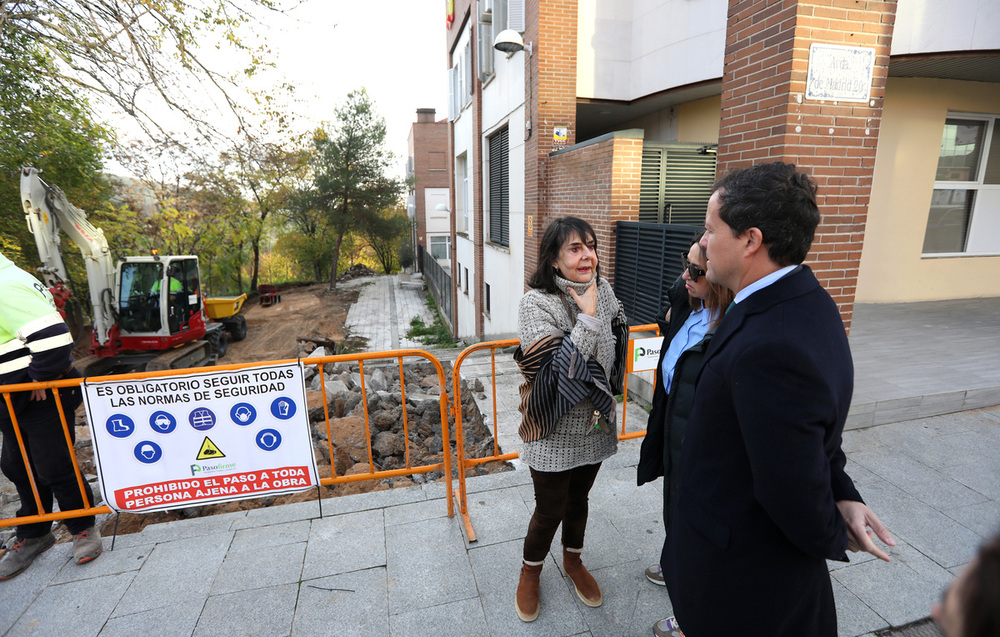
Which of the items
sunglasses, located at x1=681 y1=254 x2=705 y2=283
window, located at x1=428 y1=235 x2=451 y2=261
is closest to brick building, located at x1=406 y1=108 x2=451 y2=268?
window, located at x1=428 y1=235 x2=451 y2=261

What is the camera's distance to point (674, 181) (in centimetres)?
812

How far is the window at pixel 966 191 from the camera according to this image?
9047 millimetres

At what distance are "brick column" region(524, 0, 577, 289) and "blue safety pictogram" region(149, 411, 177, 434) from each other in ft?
24.4

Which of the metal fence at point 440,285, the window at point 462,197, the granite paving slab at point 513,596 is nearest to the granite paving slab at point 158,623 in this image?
the granite paving slab at point 513,596

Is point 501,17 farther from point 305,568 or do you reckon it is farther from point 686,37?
point 305,568

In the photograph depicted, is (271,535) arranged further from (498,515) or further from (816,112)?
(816,112)

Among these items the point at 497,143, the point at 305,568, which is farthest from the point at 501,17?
the point at 305,568

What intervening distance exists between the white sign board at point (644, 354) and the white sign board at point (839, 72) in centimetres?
232

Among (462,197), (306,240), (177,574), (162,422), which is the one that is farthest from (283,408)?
(306,240)

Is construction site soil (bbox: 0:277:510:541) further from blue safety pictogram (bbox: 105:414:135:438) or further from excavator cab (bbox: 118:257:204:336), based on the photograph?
excavator cab (bbox: 118:257:204:336)

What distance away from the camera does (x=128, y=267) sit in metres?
11.5

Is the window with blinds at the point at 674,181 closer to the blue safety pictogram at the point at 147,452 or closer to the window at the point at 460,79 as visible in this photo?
the blue safety pictogram at the point at 147,452

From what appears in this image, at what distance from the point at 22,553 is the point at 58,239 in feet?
27.1

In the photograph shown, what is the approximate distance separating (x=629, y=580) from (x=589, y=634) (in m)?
0.47
